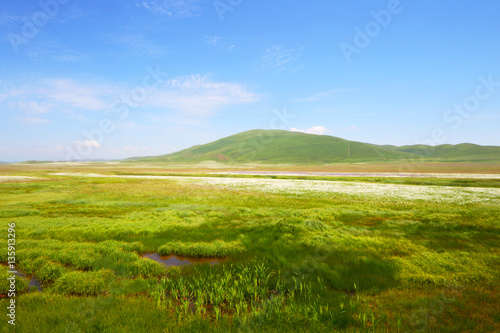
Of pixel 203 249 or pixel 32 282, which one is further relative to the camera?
pixel 203 249

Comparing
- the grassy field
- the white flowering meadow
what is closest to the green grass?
the grassy field

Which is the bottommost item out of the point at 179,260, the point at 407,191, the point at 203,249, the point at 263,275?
the point at 179,260

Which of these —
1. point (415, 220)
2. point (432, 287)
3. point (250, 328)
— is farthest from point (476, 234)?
point (250, 328)

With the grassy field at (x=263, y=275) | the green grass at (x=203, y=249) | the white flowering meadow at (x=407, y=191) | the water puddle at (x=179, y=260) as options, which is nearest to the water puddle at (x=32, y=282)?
the grassy field at (x=263, y=275)

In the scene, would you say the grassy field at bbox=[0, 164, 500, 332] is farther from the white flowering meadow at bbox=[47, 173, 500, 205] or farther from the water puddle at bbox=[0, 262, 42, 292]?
the white flowering meadow at bbox=[47, 173, 500, 205]

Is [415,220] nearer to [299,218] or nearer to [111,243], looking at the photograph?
[299,218]

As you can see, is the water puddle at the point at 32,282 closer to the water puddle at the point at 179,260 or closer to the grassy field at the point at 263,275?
the grassy field at the point at 263,275

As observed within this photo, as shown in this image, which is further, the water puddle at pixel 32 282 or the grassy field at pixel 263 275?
the water puddle at pixel 32 282

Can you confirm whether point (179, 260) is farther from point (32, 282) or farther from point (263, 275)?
point (32, 282)

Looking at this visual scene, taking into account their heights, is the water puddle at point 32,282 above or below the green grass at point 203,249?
above

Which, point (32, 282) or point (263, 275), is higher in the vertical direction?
point (263, 275)

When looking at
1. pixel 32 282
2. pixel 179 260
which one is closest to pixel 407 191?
pixel 179 260

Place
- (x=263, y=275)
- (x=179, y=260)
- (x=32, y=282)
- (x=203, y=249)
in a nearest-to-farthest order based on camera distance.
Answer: (x=32, y=282) → (x=263, y=275) → (x=179, y=260) → (x=203, y=249)

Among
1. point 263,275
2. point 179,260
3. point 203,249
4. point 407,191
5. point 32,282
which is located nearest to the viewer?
point 32,282
